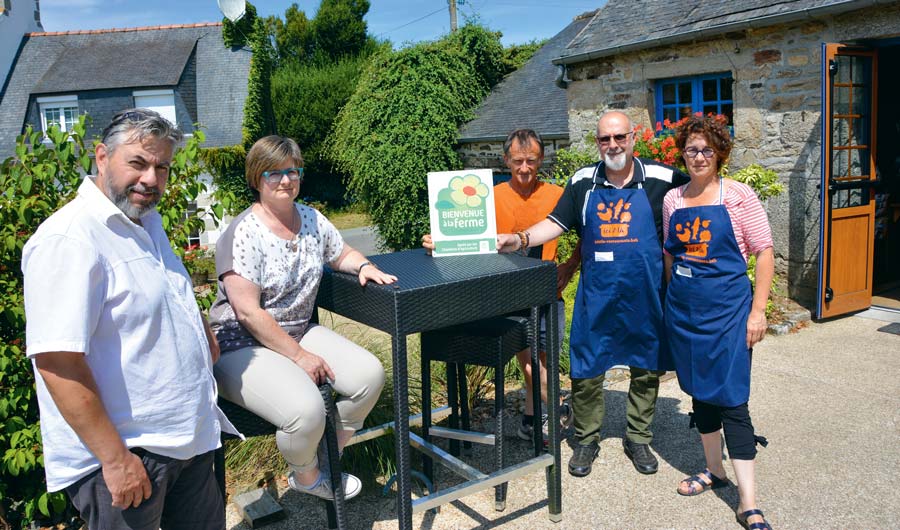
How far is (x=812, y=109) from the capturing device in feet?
22.5

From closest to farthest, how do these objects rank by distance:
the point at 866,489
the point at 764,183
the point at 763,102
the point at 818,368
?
1. the point at 866,489
2. the point at 818,368
3. the point at 764,183
4. the point at 763,102

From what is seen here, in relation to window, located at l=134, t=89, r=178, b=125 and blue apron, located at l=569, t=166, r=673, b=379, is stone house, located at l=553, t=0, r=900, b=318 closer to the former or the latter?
blue apron, located at l=569, t=166, r=673, b=379

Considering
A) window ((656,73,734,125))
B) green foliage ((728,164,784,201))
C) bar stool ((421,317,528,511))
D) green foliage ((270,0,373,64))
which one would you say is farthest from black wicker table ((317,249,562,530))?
green foliage ((270,0,373,64))

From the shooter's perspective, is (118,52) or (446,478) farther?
(118,52)

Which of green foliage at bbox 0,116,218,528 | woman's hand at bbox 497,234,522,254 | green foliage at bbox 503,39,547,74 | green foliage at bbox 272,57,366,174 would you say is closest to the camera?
green foliage at bbox 0,116,218,528

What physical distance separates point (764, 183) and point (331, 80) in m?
21.4

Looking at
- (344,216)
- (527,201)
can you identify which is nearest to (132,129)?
(527,201)

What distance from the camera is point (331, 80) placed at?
25.9 meters

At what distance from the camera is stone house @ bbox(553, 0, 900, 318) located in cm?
654

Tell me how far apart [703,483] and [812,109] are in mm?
4801

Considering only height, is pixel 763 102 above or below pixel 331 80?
below

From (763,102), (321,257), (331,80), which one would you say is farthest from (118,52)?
(321,257)

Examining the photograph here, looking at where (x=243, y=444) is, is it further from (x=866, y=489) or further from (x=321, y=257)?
(x=866, y=489)

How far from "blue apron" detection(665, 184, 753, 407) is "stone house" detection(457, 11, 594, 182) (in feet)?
25.4
